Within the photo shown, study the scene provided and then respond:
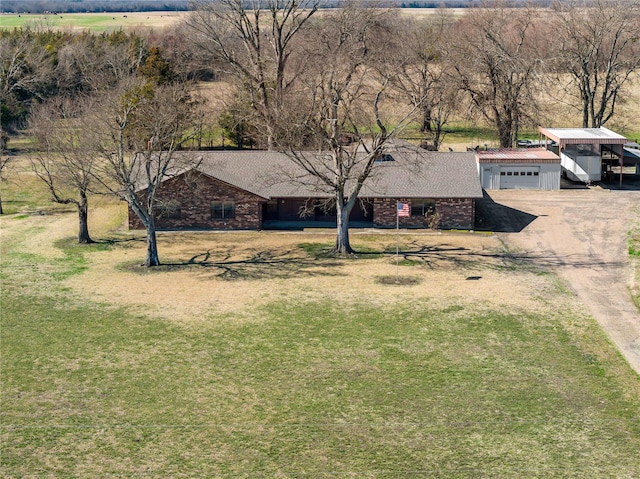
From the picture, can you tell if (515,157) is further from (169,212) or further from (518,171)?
(169,212)

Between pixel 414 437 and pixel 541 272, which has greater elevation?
pixel 541 272

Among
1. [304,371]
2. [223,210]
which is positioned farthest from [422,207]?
[304,371]

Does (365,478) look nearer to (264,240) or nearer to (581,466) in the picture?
(581,466)

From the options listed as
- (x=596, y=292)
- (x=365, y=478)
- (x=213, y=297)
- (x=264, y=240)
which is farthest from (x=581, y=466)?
(x=264, y=240)

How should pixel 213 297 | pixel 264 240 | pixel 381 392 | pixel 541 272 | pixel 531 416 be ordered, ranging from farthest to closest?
1. pixel 264 240
2. pixel 541 272
3. pixel 213 297
4. pixel 381 392
5. pixel 531 416

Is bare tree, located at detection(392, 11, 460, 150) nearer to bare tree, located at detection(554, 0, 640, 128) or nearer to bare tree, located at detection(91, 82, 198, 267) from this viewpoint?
bare tree, located at detection(554, 0, 640, 128)
